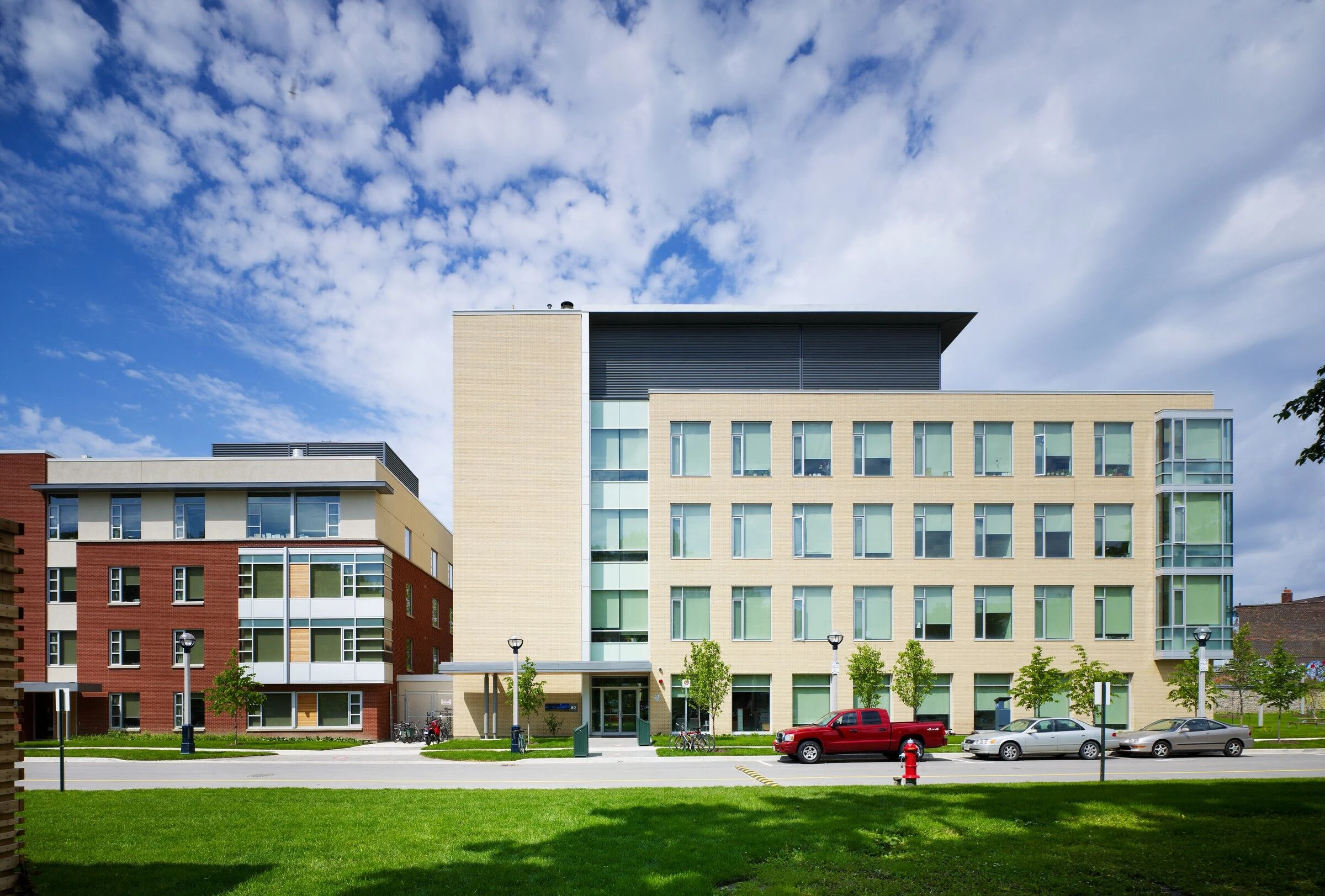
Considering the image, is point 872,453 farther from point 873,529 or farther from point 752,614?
point 752,614

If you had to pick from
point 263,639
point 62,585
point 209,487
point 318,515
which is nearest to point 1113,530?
point 318,515

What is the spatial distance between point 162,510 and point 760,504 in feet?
92.8

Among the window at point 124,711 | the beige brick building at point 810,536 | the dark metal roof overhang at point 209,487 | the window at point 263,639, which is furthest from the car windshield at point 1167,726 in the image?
the window at point 124,711

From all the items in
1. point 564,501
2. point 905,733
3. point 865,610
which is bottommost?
point 905,733

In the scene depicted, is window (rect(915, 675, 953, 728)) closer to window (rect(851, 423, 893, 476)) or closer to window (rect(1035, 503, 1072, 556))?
window (rect(1035, 503, 1072, 556))

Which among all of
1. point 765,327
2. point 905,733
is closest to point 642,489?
point 765,327

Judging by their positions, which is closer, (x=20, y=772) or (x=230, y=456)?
(x=20, y=772)

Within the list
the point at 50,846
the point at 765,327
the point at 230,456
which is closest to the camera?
the point at 50,846

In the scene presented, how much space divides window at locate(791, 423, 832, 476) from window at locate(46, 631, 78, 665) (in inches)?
1369

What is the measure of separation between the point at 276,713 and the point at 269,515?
30.2 feet

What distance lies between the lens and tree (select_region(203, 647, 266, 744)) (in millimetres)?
35312

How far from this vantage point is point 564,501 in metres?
39.7

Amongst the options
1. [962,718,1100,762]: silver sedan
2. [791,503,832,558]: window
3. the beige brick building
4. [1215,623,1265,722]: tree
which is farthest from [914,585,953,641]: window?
[1215,623,1265,722]: tree

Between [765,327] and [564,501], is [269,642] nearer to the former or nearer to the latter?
[564,501]
